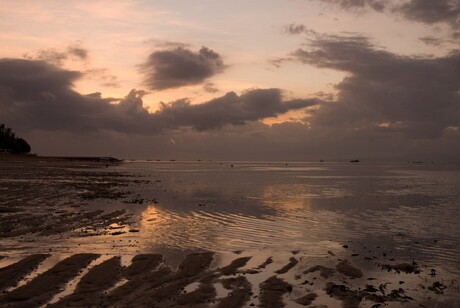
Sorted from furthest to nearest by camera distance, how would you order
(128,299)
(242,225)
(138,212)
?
(138,212) → (242,225) → (128,299)

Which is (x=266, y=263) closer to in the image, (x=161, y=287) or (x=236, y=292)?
(x=236, y=292)

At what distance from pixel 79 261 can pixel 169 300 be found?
4.55 meters

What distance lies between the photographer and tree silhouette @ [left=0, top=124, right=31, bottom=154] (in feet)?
475

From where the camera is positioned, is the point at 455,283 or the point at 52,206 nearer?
the point at 455,283

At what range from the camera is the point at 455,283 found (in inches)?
479

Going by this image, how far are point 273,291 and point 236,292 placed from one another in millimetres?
1023

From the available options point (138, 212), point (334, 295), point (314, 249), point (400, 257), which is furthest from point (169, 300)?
point (138, 212)

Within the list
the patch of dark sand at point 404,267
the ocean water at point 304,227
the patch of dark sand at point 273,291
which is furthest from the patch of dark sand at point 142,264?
the patch of dark sand at point 404,267

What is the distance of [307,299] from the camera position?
33.8 feet

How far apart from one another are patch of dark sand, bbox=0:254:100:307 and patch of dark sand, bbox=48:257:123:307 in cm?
44

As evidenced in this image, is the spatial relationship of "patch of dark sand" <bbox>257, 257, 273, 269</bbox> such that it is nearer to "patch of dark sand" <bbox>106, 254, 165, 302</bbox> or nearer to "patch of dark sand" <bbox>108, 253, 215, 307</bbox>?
"patch of dark sand" <bbox>108, 253, 215, 307</bbox>

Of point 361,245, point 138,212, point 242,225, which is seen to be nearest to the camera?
point 361,245

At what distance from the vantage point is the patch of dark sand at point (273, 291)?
9.82 m

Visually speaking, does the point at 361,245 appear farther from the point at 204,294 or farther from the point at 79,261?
the point at 79,261
